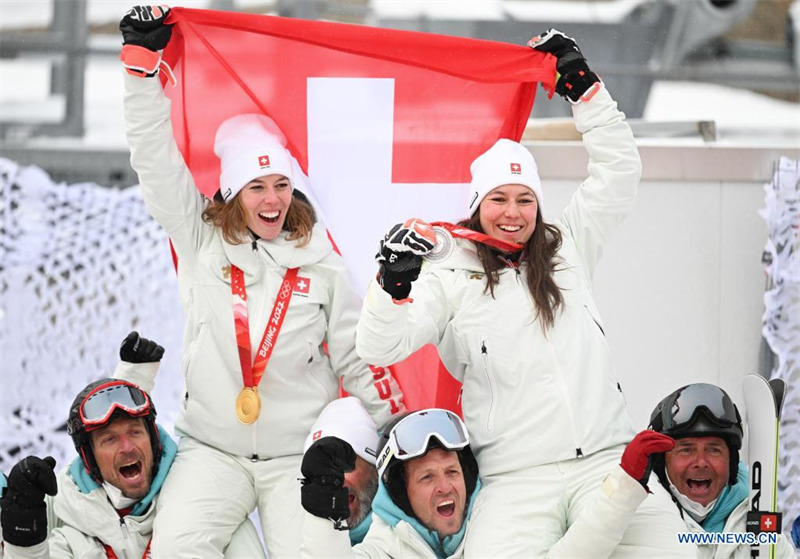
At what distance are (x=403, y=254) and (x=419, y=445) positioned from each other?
2.35ft

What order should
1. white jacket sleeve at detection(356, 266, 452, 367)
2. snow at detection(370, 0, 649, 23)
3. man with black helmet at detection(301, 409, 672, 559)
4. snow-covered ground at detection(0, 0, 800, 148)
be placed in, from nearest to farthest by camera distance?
1. man with black helmet at detection(301, 409, 672, 559)
2. white jacket sleeve at detection(356, 266, 452, 367)
3. snow at detection(370, 0, 649, 23)
4. snow-covered ground at detection(0, 0, 800, 148)

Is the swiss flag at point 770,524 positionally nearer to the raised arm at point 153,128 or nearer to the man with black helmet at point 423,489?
the man with black helmet at point 423,489

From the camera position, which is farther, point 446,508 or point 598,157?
point 598,157

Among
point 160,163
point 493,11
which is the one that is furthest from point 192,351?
point 493,11

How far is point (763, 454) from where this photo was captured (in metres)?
4.37

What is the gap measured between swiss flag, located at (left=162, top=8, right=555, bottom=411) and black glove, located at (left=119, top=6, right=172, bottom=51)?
0.27 m

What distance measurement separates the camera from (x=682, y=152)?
238 inches

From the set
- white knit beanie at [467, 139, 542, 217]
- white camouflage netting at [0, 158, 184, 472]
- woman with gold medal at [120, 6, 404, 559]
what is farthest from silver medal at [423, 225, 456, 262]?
white camouflage netting at [0, 158, 184, 472]

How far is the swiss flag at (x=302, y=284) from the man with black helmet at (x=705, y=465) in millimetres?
1407

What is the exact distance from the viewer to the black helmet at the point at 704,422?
4.46m

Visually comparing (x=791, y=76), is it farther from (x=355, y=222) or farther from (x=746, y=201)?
(x=355, y=222)

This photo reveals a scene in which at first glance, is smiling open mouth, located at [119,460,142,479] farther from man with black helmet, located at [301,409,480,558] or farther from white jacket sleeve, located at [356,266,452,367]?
white jacket sleeve, located at [356,266,452,367]

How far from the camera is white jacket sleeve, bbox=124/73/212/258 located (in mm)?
4383

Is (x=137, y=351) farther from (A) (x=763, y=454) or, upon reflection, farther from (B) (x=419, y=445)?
(A) (x=763, y=454)
